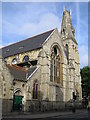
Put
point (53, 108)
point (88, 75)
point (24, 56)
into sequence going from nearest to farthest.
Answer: point (53, 108) → point (24, 56) → point (88, 75)

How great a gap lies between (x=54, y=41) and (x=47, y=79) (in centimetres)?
915

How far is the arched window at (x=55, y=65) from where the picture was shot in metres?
30.2

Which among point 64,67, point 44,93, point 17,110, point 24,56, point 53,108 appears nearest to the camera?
point 17,110

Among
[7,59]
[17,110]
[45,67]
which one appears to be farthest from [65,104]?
[7,59]

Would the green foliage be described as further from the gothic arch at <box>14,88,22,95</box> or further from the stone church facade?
the gothic arch at <box>14,88,22,95</box>

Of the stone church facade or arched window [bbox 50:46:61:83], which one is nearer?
the stone church facade

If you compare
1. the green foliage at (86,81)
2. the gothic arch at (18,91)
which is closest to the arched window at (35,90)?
the gothic arch at (18,91)

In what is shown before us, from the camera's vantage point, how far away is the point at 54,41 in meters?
31.7

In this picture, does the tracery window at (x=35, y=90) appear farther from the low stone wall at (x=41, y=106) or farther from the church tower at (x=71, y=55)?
the church tower at (x=71, y=55)

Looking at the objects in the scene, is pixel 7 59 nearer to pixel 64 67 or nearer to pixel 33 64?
pixel 33 64

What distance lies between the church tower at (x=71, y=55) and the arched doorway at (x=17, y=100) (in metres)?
14.0

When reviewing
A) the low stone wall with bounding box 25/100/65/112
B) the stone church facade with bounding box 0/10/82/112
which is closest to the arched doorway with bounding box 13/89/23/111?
the stone church facade with bounding box 0/10/82/112

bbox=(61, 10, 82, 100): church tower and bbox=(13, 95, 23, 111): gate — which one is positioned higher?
bbox=(61, 10, 82, 100): church tower

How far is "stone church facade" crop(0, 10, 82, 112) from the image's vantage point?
20.9 metres
